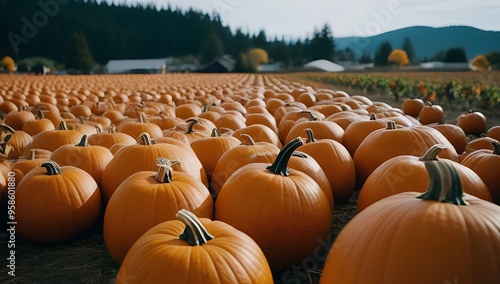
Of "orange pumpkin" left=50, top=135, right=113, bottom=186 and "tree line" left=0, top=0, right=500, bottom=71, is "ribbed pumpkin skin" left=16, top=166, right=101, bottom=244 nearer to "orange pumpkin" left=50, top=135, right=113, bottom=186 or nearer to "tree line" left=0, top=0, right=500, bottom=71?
"orange pumpkin" left=50, top=135, right=113, bottom=186

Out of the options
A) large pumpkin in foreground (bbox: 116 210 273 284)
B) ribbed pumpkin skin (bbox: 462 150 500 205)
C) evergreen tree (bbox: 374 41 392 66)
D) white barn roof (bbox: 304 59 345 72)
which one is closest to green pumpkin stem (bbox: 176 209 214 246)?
large pumpkin in foreground (bbox: 116 210 273 284)

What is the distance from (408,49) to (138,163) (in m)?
52.2

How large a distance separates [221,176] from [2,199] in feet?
5.74

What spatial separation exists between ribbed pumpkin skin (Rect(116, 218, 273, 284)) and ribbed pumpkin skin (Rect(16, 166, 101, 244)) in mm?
1313

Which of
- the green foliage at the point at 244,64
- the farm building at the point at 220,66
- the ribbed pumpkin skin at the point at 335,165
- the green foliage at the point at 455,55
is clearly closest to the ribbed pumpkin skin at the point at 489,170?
the ribbed pumpkin skin at the point at 335,165

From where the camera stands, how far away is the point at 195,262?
1660 mm

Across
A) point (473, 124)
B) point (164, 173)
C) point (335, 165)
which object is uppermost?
point (164, 173)

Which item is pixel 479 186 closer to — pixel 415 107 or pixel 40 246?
pixel 40 246

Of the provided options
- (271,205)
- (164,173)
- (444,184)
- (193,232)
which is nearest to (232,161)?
(164,173)

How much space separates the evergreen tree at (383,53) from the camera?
160 ft

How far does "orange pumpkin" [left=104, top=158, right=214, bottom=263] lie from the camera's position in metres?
2.44

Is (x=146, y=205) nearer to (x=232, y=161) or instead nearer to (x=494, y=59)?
(x=232, y=161)

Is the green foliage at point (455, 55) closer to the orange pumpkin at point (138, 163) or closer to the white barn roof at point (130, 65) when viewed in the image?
the orange pumpkin at point (138, 163)

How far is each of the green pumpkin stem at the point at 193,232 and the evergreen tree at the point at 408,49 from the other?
51.0 meters
